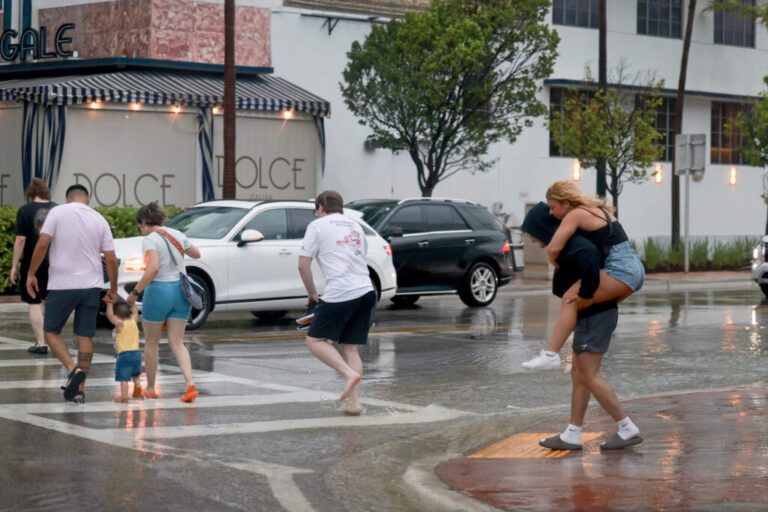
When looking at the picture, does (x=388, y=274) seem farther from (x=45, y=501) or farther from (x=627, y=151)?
(x=627, y=151)

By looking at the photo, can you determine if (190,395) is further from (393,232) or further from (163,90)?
(163,90)

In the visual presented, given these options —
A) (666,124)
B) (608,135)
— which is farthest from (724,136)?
(608,135)

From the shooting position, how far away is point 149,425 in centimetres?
908

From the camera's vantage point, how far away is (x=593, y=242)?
8.06m

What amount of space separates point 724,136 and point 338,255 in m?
31.7

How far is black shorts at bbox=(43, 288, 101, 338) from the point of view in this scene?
34.1 ft

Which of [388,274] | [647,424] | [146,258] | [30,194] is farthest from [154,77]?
[647,424]

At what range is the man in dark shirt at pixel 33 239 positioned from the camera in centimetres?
1296

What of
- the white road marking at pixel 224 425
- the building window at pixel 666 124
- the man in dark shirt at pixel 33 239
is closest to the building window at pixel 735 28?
the building window at pixel 666 124

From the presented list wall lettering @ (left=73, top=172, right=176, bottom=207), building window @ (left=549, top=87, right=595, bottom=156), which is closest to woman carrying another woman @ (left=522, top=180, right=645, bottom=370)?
wall lettering @ (left=73, top=172, right=176, bottom=207)

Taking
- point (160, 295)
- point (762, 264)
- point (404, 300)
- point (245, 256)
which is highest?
point (245, 256)

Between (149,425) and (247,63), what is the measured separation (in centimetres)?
1945

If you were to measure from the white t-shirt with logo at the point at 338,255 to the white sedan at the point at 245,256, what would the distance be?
236 inches

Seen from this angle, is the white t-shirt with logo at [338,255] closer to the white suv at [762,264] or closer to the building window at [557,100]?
the white suv at [762,264]
